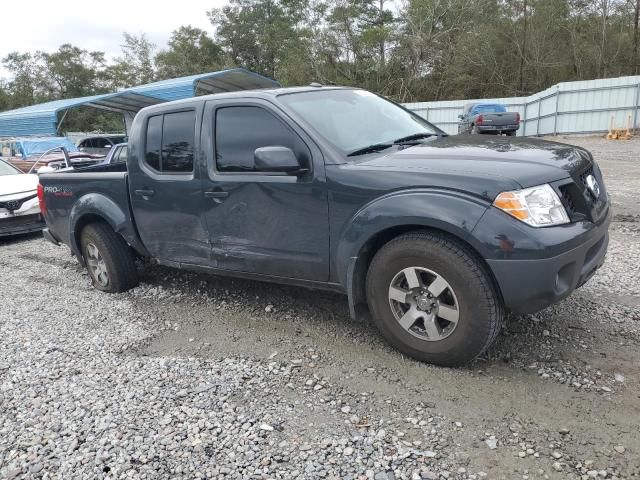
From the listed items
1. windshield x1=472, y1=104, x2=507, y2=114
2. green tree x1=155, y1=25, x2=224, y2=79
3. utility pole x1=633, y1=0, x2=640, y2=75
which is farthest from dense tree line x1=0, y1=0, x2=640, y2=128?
windshield x1=472, y1=104, x2=507, y2=114

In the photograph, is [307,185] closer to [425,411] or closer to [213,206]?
[213,206]

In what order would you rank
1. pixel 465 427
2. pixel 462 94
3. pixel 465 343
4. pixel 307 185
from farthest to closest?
pixel 462 94, pixel 307 185, pixel 465 343, pixel 465 427

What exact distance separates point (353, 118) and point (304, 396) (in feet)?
6.86

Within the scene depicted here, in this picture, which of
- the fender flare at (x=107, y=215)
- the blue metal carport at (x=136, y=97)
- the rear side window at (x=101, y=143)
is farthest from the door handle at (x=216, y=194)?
the rear side window at (x=101, y=143)

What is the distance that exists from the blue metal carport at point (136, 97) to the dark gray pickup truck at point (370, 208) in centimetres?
1873

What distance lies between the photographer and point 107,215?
487 centimetres

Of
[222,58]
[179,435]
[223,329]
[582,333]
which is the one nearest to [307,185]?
[223,329]

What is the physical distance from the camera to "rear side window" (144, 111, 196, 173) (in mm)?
→ 4230

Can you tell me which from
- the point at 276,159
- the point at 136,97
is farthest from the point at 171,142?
the point at 136,97

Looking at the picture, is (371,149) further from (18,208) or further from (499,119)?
(499,119)

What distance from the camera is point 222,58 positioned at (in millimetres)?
52031

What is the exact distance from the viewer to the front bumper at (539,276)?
2.79 meters

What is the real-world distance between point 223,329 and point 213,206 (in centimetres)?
99

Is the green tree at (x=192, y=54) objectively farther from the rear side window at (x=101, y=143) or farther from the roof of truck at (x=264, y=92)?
the roof of truck at (x=264, y=92)
